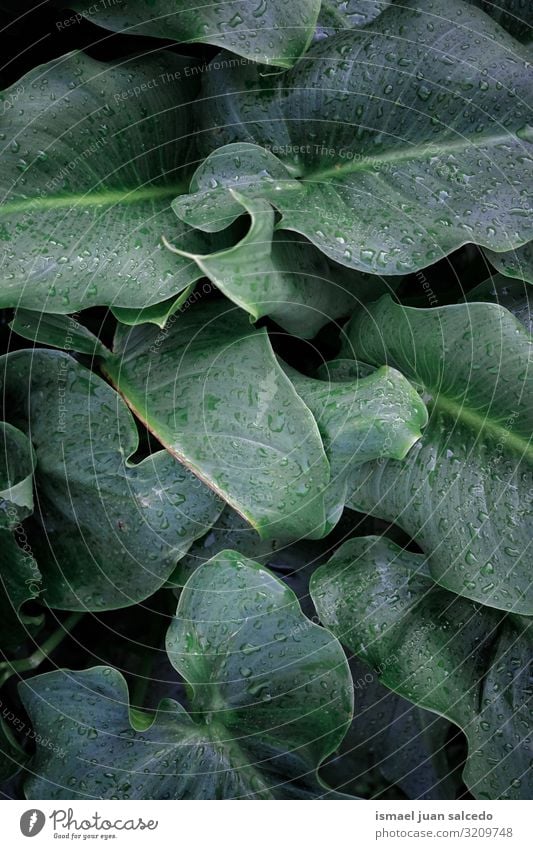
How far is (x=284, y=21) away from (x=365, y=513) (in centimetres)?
51

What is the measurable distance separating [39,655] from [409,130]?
2.33ft

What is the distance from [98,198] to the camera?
2.47ft

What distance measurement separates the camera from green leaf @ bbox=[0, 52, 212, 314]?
0.71 metres

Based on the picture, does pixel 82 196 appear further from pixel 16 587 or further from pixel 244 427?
pixel 16 587

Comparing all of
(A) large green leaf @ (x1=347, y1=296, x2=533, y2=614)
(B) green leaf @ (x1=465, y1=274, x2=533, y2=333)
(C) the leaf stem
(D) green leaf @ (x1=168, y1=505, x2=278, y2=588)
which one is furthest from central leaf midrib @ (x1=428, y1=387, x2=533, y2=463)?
(C) the leaf stem

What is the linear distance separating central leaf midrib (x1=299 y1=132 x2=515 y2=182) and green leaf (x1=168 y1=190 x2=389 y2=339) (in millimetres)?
75

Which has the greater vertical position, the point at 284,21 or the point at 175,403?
the point at 284,21

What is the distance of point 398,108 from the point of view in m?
0.75

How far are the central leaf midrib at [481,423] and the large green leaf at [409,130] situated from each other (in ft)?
0.49

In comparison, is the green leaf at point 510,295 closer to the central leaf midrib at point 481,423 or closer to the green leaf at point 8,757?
the central leaf midrib at point 481,423

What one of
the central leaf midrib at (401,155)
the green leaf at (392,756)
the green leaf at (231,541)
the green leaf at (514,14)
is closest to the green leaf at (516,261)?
the central leaf midrib at (401,155)

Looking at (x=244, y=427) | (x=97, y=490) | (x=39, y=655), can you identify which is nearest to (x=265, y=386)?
(x=244, y=427)

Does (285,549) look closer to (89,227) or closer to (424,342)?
(424,342)
